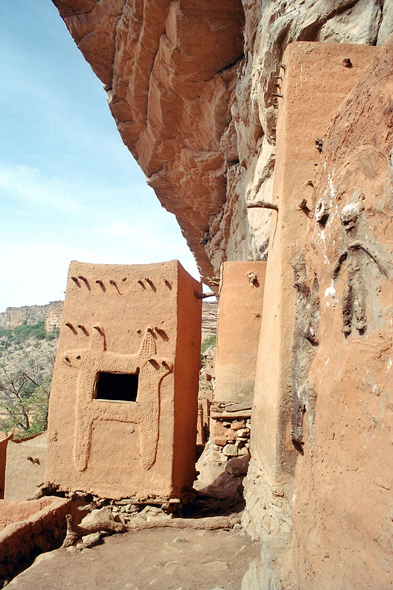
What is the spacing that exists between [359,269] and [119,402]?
3.64 m

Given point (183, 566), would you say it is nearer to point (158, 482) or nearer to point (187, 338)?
point (158, 482)

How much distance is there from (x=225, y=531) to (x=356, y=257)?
332 cm

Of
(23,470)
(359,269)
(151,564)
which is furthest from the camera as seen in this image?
(23,470)

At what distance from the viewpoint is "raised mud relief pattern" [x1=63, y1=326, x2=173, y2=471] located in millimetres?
5383

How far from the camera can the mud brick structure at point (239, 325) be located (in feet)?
20.2

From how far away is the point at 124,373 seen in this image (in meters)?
5.61

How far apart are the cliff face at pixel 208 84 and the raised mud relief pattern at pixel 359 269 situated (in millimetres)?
2679

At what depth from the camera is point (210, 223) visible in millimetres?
13664

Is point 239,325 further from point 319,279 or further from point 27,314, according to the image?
point 27,314

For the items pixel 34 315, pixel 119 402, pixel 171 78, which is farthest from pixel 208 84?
pixel 34 315

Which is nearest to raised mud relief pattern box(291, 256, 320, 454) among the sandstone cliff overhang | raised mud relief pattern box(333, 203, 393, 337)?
raised mud relief pattern box(333, 203, 393, 337)

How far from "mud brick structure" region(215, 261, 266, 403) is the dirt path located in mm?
2033

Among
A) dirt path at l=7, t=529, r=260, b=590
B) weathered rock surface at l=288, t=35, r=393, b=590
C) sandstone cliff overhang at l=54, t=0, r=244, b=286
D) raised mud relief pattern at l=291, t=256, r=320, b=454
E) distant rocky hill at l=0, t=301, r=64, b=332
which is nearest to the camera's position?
weathered rock surface at l=288, t=35, r=393, b=590

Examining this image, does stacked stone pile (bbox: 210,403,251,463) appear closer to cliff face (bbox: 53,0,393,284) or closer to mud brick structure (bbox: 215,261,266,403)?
mud brick structure (bbox: 215,261,266,403)
